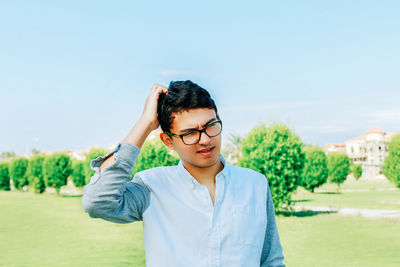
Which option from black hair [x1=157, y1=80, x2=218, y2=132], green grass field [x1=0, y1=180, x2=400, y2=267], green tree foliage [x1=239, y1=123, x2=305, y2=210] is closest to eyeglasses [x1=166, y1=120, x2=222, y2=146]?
black hair [x1=157, y1=80, x2=218, y2=132]

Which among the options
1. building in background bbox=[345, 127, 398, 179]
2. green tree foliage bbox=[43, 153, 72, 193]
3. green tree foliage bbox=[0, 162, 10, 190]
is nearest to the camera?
green tree foliage bbox=[43, 153, 72, 193]

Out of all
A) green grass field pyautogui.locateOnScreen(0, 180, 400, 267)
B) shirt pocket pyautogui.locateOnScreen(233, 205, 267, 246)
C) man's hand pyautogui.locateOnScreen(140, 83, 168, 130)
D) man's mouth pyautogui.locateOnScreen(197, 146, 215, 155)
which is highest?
man's hand pyautogui.locateOnScreen(140, 83, 168, 130)

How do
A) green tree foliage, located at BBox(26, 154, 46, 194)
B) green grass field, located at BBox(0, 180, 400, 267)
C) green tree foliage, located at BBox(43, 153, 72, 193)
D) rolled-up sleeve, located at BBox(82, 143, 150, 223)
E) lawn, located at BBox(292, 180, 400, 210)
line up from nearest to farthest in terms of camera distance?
rolled-up sleeve, located at BBox(82, 143, 150, 223) < green grass field, located at BBox(0, 180, 400, 267) < lawn, located at BBox(292, 180, 400, 210) < green tree foliage, located at BBox(43, 153, 72, 193) < green tree foliage, located at BBox(26, 154, 46, 194)

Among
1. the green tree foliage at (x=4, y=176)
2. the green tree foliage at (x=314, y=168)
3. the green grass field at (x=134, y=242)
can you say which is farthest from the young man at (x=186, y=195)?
the green tree foliage at (x=4, y=176)

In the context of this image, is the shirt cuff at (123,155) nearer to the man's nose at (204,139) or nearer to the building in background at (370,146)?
the man's nose at (204,139)

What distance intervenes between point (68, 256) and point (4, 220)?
370 inches

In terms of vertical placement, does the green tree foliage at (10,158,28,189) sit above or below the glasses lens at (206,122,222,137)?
below

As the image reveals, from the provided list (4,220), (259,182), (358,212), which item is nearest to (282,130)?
(358,212)

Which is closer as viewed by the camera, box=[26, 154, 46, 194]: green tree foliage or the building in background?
box=[26, 154, 46, 194]: green tree foliage

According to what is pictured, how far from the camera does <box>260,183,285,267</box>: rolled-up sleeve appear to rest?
7.11ft

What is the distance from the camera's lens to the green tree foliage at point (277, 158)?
53.4 feet

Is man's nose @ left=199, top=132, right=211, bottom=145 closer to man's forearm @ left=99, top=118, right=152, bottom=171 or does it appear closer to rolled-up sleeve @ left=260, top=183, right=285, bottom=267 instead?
man's forearm @ left=99, top=118, right=152, bottom=171

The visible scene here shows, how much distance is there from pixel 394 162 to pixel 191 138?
22.8 metres

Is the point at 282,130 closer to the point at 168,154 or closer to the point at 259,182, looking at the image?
the point at 168,154
